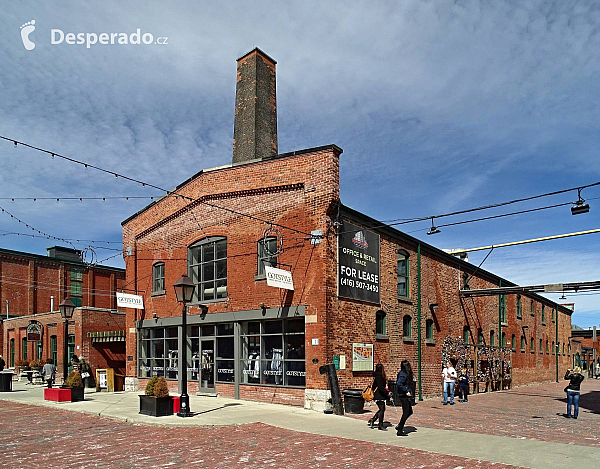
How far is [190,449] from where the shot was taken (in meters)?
10.8

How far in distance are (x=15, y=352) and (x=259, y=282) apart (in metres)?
28.3

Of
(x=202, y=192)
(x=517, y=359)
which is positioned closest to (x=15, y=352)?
(x=202, y=192)

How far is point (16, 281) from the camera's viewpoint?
4634 centimetres

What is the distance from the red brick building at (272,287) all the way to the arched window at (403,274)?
0.06m

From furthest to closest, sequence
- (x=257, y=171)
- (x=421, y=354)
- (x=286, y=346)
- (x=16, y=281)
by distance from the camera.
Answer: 1. (x=16, y=281)
2. (x=421, y=354)
3. (x=257, y=171)
4. (x=286, y=346)

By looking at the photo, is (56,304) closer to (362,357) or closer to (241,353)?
(241,353)

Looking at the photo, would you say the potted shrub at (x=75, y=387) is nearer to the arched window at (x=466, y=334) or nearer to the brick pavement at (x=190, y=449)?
the brick pavement at (x=190, y=449)

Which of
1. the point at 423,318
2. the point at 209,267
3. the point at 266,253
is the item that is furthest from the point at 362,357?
the point at 209,267

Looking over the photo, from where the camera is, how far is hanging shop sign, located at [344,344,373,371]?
A: 18406 millimetres

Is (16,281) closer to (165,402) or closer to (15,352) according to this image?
(15,352)

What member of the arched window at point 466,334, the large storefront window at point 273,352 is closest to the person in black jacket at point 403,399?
the large storefront window at point 273,352

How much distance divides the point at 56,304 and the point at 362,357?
37.9m

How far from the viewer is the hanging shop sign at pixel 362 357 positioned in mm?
18406

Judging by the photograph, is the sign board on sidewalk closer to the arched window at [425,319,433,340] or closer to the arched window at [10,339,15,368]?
the arched window at [425,319,433,340]
